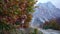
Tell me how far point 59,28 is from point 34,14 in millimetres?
451

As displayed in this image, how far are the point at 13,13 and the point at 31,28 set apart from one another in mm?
373

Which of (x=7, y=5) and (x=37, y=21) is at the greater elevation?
(x=7, y=5)

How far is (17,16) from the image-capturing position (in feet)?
12.9

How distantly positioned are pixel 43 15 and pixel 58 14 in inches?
9.6

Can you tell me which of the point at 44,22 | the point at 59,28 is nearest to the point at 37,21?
the point at 44,22

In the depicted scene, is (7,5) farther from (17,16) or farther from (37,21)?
(37,21)

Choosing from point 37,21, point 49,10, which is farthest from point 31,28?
point 49,10

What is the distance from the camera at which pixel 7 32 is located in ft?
12.9

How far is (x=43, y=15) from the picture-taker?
406 cm

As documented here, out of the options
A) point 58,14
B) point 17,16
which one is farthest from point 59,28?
point 17,16

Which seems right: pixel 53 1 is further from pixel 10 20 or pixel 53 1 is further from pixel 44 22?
pixel 10 20

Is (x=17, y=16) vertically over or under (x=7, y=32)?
over

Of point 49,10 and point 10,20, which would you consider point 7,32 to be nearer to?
point 10,20

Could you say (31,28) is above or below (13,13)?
below
